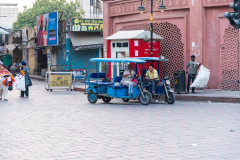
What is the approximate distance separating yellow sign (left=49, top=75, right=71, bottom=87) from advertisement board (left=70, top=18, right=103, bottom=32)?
9.68 m

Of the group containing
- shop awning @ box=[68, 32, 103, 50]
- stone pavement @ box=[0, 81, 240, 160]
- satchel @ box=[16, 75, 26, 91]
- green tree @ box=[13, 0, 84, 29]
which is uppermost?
green tree @ box=[13, 0, 84, 29]

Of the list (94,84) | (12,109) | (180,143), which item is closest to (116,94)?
(94,84)

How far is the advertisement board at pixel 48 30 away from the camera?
33.6 m

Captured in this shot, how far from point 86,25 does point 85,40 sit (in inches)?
47.8

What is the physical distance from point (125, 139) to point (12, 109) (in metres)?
6.55

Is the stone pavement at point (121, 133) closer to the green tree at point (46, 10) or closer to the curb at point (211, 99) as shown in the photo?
the curb at point (211, 99)

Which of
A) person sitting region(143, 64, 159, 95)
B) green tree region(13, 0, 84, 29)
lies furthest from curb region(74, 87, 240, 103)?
green tree region(13, 0, 84, 29)

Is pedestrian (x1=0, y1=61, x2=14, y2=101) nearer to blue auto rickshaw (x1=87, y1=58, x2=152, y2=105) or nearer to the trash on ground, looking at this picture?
blue auto rickshaw (x1=87, y1=58, x2=152, y2=105)

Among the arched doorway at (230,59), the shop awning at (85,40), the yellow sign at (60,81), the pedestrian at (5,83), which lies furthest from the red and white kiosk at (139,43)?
the shop awning at (85,40)

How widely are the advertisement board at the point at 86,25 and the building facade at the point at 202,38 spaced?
10.7 meters

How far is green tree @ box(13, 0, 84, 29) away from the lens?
63812mm

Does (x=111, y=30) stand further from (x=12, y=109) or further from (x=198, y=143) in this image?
(x=198, y=143)

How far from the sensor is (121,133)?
8.90m

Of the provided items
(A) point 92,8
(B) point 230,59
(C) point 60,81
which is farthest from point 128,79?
(A) point 92,8
